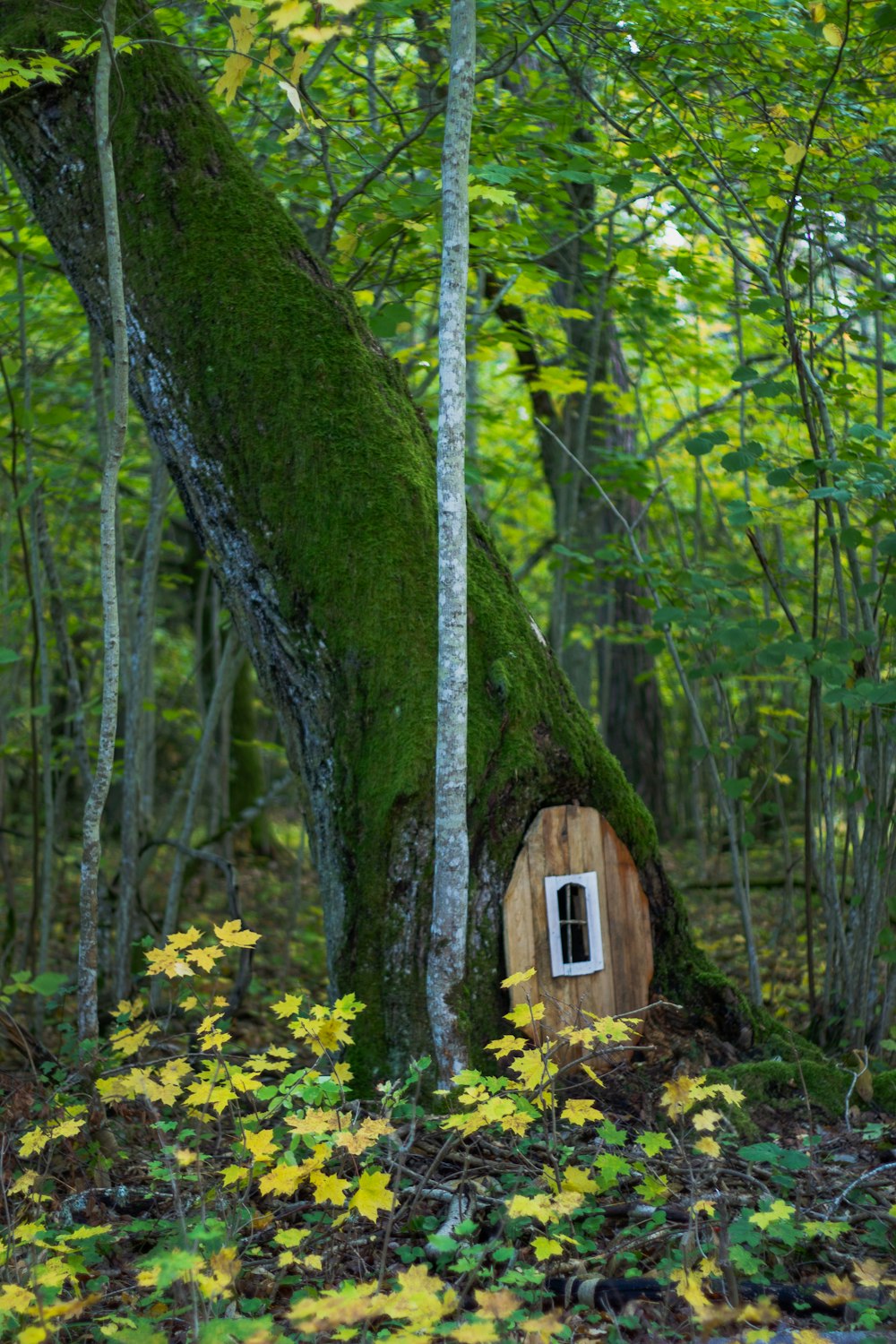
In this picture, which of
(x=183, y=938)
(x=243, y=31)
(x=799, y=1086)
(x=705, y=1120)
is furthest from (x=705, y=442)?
(x=183, y=938)

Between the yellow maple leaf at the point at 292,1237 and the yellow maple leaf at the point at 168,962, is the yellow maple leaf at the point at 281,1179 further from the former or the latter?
the yellow maple leaf at the point at 168,962

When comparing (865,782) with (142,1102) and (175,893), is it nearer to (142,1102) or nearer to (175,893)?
(142,1102)

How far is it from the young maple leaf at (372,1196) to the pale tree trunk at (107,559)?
1275 mm

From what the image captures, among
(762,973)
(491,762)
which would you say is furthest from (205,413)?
(762,973)

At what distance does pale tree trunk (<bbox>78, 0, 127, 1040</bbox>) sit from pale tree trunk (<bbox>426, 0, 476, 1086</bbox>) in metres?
0.95

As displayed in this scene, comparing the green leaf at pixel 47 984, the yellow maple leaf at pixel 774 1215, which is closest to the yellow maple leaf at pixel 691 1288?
the yellow maple leaf at pixel 774 1215

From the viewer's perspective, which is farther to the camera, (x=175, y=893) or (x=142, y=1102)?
(x=175, y=893)

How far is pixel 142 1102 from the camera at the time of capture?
3.16m

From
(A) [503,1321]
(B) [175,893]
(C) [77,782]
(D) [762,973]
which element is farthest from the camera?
(C) [77,782]

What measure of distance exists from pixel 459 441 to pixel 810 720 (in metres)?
1.73

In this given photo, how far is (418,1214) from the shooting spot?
2.48 meters

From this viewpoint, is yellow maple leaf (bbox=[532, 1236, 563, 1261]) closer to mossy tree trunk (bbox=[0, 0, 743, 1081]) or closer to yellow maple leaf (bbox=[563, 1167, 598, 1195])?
yellow maple leaf (bbox=[563, 1167, 598, 1195])

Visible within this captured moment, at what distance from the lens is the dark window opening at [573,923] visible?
10.2 ft

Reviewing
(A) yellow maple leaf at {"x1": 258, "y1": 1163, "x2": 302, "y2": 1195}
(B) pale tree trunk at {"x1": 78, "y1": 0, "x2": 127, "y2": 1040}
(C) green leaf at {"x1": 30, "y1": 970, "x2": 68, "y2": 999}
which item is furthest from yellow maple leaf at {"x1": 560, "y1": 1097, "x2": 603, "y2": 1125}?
(C) green leaf at {"x1": 30, "y1": 970, "x2": 68, "y2": 999}
